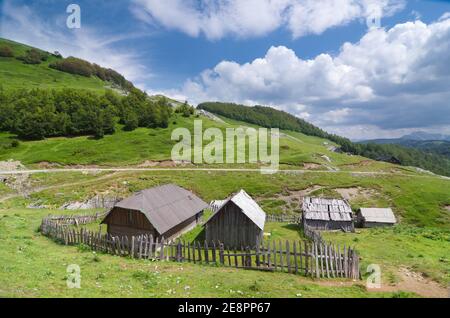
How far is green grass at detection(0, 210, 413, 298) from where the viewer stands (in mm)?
12969

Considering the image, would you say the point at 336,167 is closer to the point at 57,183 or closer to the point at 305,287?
the point at 57,183

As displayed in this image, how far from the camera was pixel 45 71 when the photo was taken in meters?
166

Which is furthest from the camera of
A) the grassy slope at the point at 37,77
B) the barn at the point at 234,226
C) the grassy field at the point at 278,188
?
the grassy slope at the point at 37,77

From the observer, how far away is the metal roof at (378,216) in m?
42.3

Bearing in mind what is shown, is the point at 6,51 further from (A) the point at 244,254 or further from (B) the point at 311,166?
(A) the point at 244,254

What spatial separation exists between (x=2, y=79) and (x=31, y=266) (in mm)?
153621

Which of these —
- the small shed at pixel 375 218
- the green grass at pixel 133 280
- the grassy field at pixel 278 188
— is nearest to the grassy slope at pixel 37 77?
the grassy field at pixel 278 188

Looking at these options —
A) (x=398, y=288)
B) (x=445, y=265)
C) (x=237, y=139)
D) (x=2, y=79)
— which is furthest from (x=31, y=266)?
(x=2, y=79)

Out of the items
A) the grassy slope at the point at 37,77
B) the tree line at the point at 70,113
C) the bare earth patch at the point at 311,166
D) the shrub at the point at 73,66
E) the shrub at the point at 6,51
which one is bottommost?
the bare earth patch at the point at 311,166

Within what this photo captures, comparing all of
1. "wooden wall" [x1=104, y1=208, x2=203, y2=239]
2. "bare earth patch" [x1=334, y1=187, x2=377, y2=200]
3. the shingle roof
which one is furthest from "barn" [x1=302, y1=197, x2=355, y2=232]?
"bare earth patch" [x1=334, y1=187, x2=377, y2=200]

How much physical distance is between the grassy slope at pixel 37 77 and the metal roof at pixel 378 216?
140m

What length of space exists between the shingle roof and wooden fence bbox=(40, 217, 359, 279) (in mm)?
17570

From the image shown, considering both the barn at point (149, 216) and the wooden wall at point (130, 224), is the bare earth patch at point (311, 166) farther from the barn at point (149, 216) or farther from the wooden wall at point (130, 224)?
the wooden wall at point (130, 224)

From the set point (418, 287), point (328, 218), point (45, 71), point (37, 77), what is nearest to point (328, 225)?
point (328, 218)
